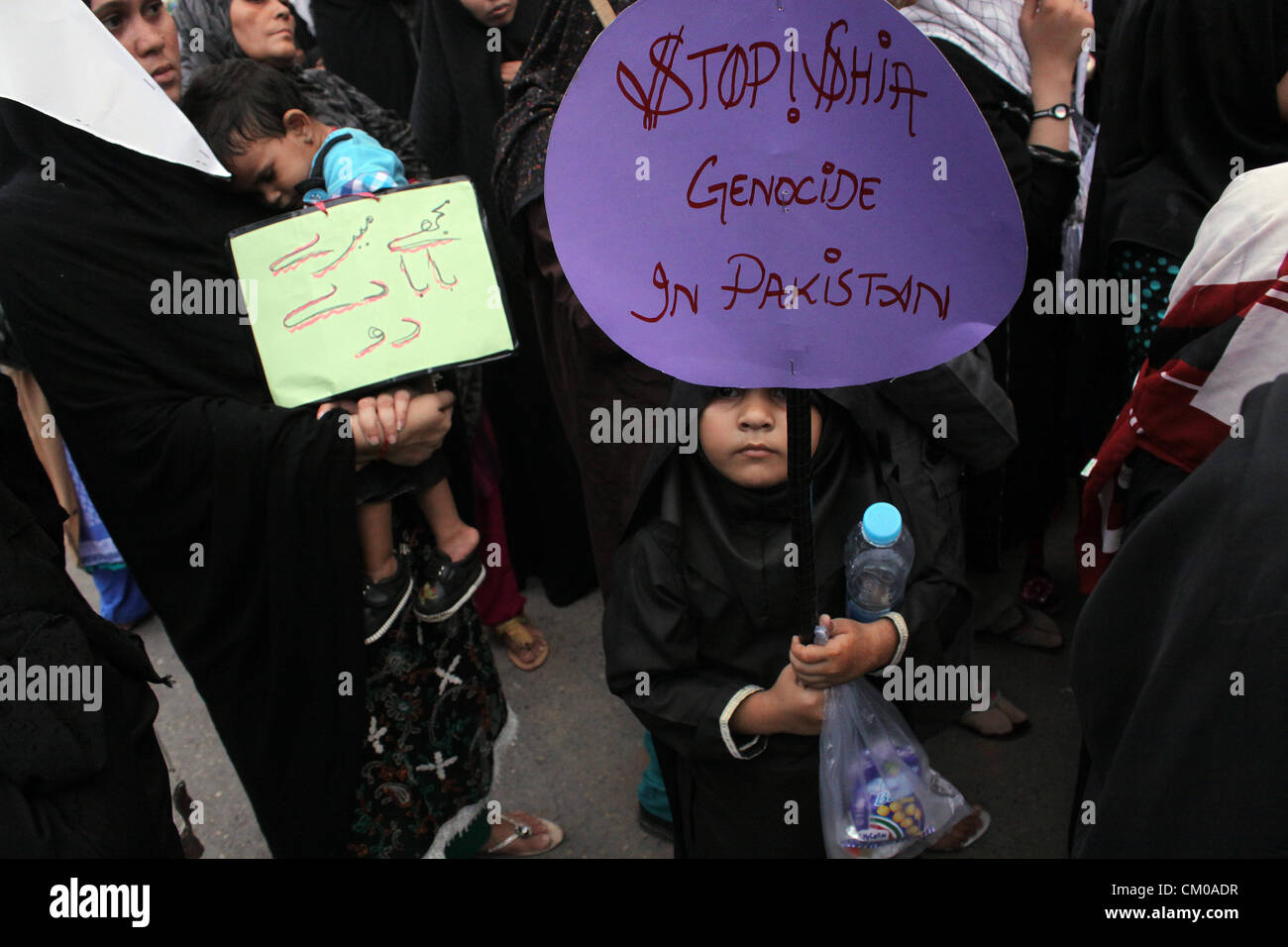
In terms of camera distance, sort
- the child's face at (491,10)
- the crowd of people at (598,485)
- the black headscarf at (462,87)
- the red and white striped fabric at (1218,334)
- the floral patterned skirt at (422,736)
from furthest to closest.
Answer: the black headscarf at (462,87)
the child's face at (491,10)
the floral patterned skirt at (422,736)
the red and white striped fabric at (1218,334)
the crowd of people at (598,485)

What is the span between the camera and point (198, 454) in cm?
161

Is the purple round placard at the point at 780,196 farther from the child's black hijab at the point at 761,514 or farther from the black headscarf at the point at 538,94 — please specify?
the black headscarf at the point at 538,94

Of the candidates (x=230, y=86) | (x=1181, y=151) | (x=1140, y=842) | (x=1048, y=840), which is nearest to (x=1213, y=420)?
(x=1140, y=842)

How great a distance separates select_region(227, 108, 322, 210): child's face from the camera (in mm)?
1706

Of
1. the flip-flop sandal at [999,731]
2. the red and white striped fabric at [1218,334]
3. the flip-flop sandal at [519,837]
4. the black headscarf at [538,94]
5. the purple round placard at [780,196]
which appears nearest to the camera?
the purple round placard at [780,196]

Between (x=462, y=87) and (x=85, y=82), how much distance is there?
1.53 m

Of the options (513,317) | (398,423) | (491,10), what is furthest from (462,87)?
(398,423)

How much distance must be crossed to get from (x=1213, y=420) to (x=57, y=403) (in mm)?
1805

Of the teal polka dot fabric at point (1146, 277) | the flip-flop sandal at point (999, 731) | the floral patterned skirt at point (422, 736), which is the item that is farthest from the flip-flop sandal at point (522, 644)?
the teal polka dot fabric at point (1146, 277)

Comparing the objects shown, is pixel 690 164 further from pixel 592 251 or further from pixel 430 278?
pixel 430 278

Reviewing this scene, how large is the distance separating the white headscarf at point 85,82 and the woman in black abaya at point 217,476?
0.02 m

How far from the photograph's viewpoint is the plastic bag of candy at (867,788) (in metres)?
1.42

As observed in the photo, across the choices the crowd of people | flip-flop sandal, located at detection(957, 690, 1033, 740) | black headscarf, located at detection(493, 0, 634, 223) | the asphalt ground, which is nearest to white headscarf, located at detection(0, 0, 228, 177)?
the crowd of people

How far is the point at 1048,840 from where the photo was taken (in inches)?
86.7
